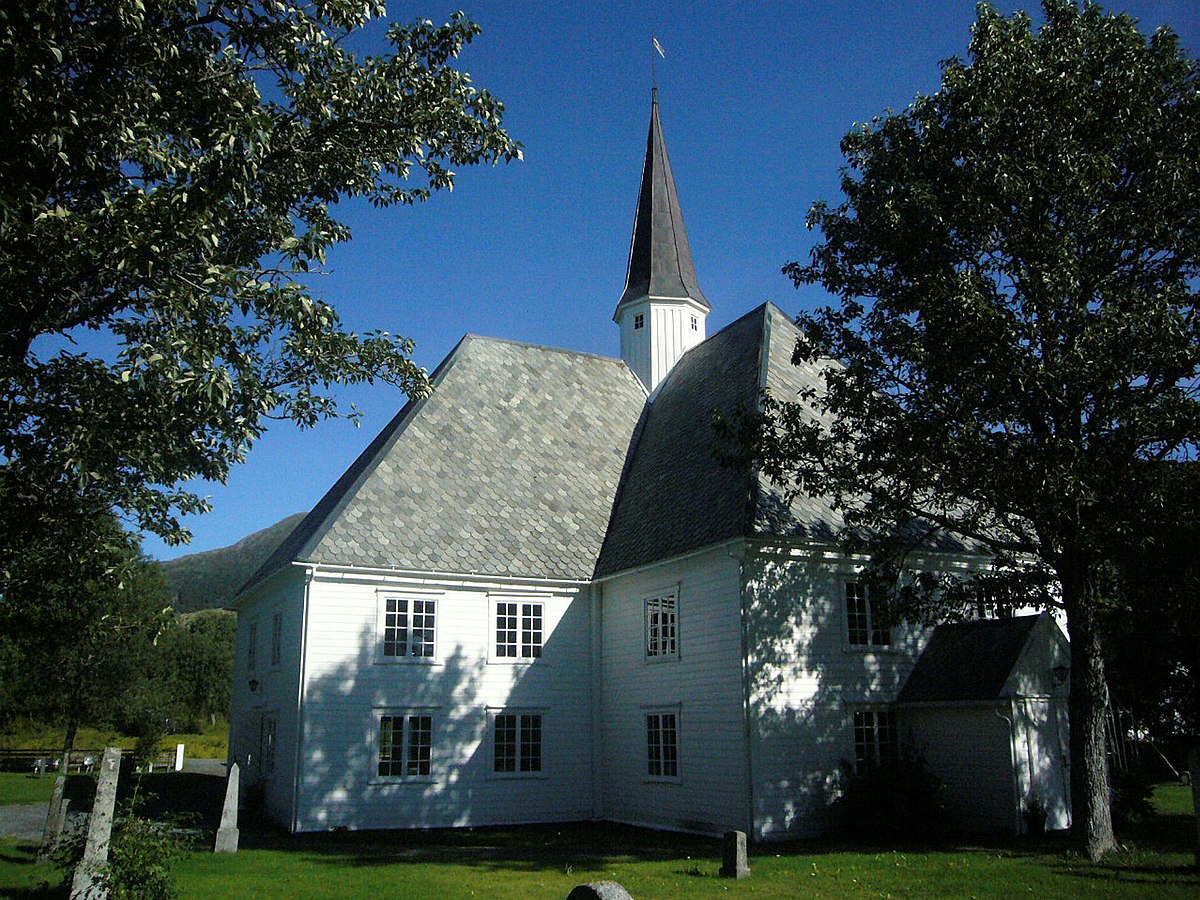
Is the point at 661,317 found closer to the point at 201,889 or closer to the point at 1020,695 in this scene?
the point at 1020,695

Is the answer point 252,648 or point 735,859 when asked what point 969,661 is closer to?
point 735,859

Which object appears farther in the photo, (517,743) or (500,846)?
(517,743)

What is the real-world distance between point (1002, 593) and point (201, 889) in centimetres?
1257

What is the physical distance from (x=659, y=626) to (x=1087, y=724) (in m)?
8.61

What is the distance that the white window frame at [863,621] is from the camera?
1942 cm

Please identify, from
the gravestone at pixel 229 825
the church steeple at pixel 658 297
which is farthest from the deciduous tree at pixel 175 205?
the church steeple at pixel 658 297

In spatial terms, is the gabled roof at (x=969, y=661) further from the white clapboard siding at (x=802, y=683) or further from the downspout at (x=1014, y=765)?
the white clapboard siding at (x=802, y=683)

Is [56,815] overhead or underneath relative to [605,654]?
underneath

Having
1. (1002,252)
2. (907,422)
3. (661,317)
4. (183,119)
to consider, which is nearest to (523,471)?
(661,317)

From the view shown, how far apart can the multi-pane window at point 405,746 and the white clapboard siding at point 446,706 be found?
19 centimetres

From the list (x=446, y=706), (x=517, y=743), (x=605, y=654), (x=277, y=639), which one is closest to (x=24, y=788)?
(x=277, y=639)

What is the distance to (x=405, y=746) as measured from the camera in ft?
65.9

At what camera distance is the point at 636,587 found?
70.6 feet

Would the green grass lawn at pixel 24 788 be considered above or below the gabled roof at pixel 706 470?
below
